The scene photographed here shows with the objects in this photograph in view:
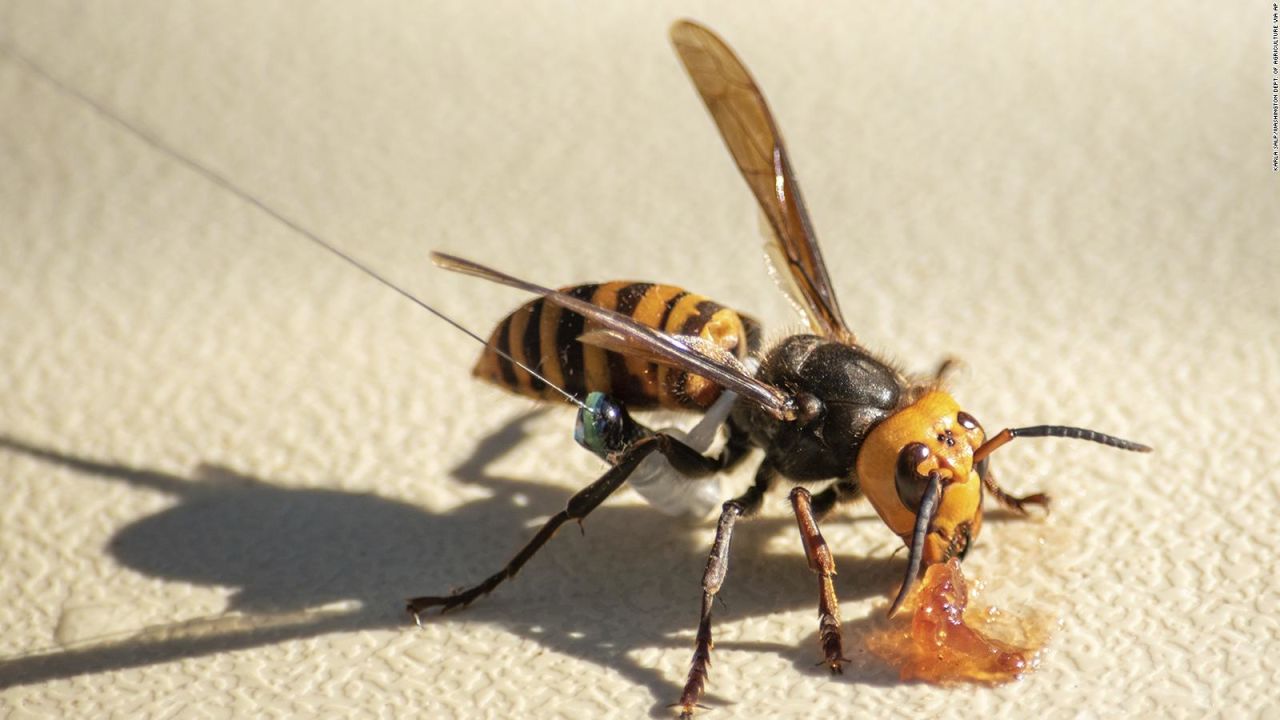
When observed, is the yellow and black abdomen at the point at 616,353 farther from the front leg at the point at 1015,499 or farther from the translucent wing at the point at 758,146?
the front leg at the point at 1015,499

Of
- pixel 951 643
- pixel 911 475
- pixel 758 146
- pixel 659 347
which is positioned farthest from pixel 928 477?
pixel 758 146

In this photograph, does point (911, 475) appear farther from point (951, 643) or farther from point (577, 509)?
point (577, 509)

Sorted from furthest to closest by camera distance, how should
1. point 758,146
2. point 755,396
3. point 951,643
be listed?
point 758,146 → point 755,396 → point 951,643

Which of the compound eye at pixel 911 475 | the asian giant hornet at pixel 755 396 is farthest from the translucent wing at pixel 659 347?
the compound eye at pixel 911 475

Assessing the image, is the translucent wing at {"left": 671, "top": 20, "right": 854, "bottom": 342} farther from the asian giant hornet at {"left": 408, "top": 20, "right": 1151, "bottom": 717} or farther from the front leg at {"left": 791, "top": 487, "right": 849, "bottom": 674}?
the front leg at {"left": 791, "top": 487, "right": 849, "bottom": 674}

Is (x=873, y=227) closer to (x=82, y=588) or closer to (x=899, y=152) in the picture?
(x=899, y=152)
